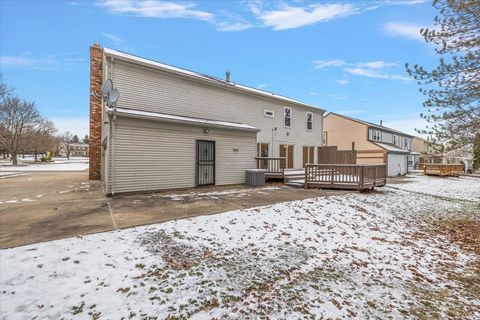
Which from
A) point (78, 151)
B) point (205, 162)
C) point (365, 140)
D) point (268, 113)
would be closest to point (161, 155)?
point (205, 162)

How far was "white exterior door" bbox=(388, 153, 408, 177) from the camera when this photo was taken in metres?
23.9

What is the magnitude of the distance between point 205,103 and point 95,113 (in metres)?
6.95

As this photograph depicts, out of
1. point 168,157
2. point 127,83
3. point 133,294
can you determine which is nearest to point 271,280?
point 133,294

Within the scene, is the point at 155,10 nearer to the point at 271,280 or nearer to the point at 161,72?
the point at 161,72

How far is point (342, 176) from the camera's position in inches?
443

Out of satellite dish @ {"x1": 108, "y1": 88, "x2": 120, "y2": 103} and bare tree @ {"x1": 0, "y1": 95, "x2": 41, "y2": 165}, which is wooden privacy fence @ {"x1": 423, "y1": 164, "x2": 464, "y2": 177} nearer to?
satellite dish @ {"x1": 108, "y1": 88, "x2": 120, "y2": 103}

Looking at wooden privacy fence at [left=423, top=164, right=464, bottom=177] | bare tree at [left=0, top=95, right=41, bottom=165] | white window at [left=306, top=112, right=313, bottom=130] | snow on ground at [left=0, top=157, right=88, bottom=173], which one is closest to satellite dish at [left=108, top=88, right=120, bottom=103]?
white window at [left=306, top=112, right=313, bottom=130]

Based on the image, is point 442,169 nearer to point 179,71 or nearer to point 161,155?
point 179,71

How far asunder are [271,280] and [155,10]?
1179 cm

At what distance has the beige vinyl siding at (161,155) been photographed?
873 cm

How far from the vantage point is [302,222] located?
638 cm

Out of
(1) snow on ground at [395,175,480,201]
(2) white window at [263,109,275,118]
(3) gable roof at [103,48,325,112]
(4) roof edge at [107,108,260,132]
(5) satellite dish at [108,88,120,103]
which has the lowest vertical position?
(1) snow on ground at [395,175,480,201]

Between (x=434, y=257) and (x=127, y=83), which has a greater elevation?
(x=127, y=83)

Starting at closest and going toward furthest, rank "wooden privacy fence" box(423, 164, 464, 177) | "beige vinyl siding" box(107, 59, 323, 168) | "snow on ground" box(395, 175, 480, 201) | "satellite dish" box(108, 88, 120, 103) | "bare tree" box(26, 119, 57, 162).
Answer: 1. "satellite dish" box(108, 88, 120, 103)
2. "beige vinyl siding" box(107, 59, 323, 168)
3. "snow on ground" box(395, 175, 480, 201)
4. "wooden privacy fence" box(423, 164, 464, 177)
5. "bare tree" box(26, 119, 57, 162)
